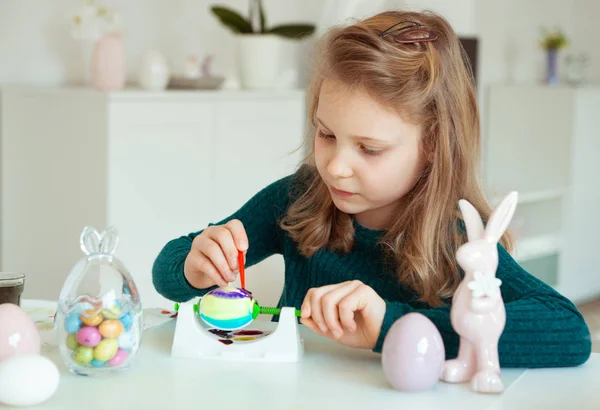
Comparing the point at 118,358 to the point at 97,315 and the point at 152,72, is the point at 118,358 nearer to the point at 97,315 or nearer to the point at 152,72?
the point at 97,315

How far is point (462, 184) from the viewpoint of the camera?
1.38 meters

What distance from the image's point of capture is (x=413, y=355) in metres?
0.98

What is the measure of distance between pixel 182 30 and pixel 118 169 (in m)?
0.93

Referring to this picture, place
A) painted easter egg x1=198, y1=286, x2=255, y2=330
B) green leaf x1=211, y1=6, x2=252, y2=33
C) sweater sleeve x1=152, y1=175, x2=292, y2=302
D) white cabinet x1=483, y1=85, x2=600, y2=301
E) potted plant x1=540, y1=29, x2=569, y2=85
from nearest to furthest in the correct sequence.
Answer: painted easter egg x1=198, y1=286, x2=255, y2=330 < sweater sleeve x1=152, y1=175, x2=292, y2=302 < green leaf x1=211, y1=6, x2=252, y2=33 < white cabinet x1=483, y1=85, x2=600, y2=301 < potted plant x1=540, y1=29, x2=569, y2=85

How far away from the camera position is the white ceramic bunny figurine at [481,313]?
1006mm

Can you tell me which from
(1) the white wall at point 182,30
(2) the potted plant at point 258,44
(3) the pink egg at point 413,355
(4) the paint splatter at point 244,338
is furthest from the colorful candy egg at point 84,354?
(2) the potted plant at point 258,44

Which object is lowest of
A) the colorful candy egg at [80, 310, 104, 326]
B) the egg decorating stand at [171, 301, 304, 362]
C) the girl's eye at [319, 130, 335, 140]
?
the egg decorating stand at [171, 301, 304, 362]

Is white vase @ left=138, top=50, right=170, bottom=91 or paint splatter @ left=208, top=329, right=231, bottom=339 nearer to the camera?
paint splatter @ left=208, top=329, right=231, bottom=339

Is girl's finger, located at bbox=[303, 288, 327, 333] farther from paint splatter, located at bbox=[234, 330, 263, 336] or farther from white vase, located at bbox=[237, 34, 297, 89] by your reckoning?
white vase, located at bbox=[237, 34, 297, 89]

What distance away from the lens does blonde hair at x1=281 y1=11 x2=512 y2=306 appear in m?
1.28

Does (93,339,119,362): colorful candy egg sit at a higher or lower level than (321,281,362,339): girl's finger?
lower

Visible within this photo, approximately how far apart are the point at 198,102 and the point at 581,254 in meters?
2.51

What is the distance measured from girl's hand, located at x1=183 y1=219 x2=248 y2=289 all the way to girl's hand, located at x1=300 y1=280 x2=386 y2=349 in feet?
0.57

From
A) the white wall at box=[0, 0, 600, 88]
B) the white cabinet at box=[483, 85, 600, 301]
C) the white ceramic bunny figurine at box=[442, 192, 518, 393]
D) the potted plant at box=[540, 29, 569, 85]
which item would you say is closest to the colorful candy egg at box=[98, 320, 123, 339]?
the white ceramic bunny figurine at box=[442, 192, 518, 393]
